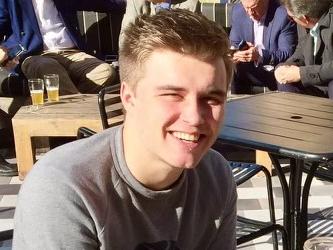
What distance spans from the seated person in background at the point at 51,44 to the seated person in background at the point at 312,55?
155 cm

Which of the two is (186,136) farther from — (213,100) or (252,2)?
(252,2)

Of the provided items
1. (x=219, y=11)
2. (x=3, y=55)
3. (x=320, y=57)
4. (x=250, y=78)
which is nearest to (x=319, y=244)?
(x=320, y=57)

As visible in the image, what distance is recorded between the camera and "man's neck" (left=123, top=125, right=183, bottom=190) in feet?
4.19

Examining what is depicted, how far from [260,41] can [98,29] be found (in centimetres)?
174

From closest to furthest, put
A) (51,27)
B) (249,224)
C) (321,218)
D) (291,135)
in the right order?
(291,135), (249,224), (321,218), (51,27)

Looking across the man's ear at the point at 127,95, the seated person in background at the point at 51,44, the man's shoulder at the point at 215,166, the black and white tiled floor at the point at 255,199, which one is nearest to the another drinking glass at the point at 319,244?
the man's shoulder at the point at 215,166

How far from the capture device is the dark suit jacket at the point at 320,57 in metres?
3.36

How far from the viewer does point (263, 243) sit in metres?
2.96

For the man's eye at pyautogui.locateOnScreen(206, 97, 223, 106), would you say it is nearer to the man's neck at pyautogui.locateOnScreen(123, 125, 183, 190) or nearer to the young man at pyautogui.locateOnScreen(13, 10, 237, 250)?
the young man at pyautogui.locateOnScreen(13, 10, 237, 250)

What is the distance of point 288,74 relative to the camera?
3707mm

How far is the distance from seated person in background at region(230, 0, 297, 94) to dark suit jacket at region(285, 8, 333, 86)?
1.89 feet

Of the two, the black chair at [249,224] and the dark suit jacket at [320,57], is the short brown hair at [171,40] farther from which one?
the dark suit jacket at [320,57]

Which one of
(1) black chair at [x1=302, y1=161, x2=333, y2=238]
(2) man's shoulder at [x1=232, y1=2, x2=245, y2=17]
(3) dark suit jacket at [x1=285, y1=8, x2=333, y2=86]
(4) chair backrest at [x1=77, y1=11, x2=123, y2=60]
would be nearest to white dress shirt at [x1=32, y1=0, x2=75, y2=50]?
(4) chair backrest at [x1=77, y1=11, x2=123, y2=60]

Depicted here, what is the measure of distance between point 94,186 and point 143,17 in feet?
1.41
